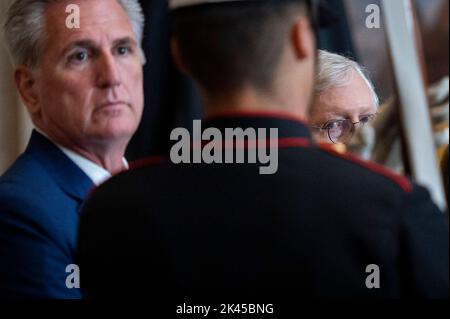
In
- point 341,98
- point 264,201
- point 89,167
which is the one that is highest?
point 341,98

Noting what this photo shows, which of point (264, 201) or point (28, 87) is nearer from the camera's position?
point (264, 201)

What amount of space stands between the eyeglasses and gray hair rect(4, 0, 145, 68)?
1.01 ft

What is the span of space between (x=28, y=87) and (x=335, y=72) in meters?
0.48

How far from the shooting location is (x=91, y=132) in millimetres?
1254

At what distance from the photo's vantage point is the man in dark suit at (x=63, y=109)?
122 centimetres

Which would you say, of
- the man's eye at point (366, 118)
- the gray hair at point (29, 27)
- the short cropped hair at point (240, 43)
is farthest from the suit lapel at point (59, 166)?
the man's eye at point (366, 118)

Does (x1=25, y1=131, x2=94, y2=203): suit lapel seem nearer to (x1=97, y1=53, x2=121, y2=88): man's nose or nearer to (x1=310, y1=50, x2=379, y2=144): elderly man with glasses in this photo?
(x1=97, y1=53, x2=121, y2=88): man's nose

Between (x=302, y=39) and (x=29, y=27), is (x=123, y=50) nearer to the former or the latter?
(x=29, y=27)

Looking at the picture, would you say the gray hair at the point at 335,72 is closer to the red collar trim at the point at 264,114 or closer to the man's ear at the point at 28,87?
the red collar trim at the point at 264,114

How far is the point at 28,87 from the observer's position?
1275 mm

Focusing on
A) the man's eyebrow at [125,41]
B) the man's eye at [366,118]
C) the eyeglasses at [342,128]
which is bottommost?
the eyeglasses at [342,128]

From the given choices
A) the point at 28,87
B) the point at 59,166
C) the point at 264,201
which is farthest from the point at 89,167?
the point at 264,201
